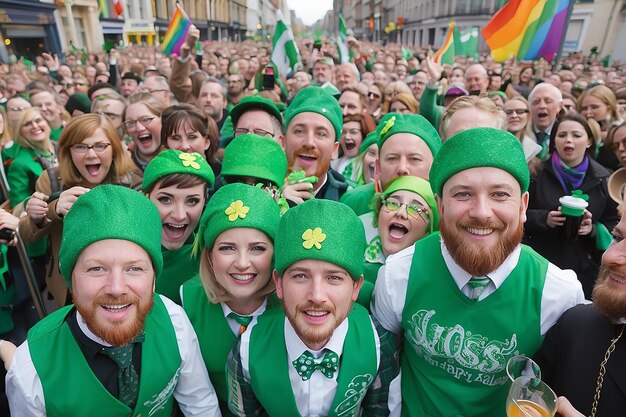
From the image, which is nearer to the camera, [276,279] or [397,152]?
[276,279]

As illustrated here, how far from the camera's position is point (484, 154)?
1.87m

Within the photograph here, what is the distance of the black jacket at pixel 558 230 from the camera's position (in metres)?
3.59

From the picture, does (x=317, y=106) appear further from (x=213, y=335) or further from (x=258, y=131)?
(x=213, y=335)

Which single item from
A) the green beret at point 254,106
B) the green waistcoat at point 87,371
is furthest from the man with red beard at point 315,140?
the green waistcoat at point 87,371

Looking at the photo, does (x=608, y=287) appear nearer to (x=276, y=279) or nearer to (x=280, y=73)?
(x=276, y=279)

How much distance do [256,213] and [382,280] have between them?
74cm

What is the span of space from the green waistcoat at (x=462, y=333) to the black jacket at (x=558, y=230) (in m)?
1.77

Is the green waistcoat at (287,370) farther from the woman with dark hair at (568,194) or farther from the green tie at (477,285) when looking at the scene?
the woman with dark hair at (568,194)

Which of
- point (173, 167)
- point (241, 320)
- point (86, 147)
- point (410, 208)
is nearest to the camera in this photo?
point (241, 320)

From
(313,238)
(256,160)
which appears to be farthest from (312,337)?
(256,160)

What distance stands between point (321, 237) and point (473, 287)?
75 cm

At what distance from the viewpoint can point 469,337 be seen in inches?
78.6

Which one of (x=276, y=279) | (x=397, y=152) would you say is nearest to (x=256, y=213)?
(x=276, y=279)

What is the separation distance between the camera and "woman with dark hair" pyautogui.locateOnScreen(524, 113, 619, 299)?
3574 millimetres
